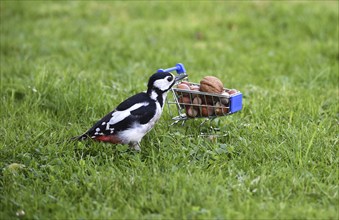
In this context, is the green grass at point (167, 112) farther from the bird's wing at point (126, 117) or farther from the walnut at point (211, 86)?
the walnut at point (211, 86)

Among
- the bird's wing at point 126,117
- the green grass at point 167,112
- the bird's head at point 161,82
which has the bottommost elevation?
the green grass at point 167,112

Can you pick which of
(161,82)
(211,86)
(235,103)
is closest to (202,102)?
(211,86)

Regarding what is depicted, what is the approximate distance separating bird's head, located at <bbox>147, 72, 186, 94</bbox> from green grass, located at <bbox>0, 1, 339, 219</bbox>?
436mm

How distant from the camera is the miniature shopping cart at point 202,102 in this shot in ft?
16.1

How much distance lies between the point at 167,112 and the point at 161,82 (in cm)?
92

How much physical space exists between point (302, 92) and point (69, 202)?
10.9 ft

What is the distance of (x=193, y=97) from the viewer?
5066 millimetres

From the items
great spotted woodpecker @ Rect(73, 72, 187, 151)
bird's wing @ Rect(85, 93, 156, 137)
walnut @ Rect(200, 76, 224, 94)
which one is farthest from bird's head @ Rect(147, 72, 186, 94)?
walnut @ Rect(200, 76, 224, 94)

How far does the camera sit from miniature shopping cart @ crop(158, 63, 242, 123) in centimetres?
490

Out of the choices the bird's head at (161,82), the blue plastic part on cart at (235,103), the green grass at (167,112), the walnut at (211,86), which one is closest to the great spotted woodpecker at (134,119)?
the bird's head at (161,82)

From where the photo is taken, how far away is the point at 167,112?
18.6ft

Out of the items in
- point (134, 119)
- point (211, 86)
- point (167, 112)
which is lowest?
point (167, 112)

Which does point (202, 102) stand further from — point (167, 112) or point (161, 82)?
point (167, 112)

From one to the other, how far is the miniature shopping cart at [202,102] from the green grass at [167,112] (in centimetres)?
23
